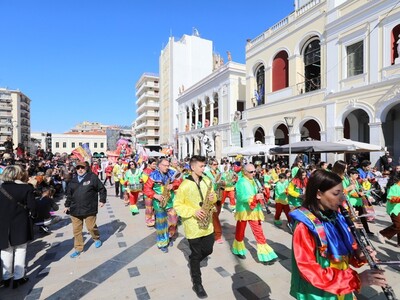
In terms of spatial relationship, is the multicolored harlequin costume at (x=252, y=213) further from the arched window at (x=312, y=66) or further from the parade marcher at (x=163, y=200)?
the arched window at (x=312, y=66)

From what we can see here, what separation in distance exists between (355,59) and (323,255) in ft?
53.2

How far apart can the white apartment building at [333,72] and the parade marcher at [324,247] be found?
45.3ft

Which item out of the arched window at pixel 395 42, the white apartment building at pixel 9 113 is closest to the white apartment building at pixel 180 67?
the arched window at pixel 395 42

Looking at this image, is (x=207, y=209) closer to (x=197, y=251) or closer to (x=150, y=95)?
(x=197, y=251)

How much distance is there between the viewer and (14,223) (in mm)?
3717

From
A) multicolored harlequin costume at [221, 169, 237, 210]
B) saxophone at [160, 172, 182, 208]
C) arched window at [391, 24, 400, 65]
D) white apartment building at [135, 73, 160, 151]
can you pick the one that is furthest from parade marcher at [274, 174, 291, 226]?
white apartment building at [135, 73, 160, 151]

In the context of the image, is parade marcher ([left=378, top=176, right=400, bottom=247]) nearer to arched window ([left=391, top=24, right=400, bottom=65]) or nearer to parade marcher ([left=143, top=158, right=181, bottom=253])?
parade marcher ([left=143, top=158, right=181, bottom=253])

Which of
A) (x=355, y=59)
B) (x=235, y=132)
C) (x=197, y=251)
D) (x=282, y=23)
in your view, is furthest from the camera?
(x=235, y=132)

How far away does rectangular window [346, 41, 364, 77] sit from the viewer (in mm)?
14016

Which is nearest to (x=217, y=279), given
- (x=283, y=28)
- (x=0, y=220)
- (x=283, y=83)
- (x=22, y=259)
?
(x=22, y=259)

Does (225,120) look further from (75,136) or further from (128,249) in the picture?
(75,136)

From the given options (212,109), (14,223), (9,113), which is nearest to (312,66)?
(212,109)

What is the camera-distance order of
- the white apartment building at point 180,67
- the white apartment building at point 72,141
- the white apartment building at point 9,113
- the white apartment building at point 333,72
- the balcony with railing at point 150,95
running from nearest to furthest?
1. the white apartment building at point 333,72
2. the white apartment building at point 180,67
3. the balcony with railing at point 150,95
4. the white apartment building at point 9,113
5. the white apartment building at point 72,141

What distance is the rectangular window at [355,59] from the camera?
1402cm
